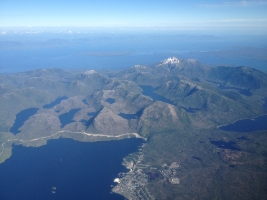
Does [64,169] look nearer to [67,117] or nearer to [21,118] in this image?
[67,117]

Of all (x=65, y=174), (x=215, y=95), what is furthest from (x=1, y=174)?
(x=215, y=95)

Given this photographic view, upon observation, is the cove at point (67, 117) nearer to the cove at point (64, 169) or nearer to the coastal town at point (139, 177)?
the cove at point (64, 169)

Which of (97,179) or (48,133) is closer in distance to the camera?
(97,179)

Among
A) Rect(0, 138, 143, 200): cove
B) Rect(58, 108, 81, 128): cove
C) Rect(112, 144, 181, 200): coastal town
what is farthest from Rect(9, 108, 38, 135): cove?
Rect(112, 144, 181, 200): coastal town

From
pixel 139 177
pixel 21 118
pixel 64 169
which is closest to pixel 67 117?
pixel 21 118

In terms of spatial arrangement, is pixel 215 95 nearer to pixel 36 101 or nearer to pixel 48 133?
pixel 48 133

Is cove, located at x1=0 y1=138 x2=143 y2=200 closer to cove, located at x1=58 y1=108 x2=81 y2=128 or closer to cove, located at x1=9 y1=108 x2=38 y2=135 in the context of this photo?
cove, located at x1=58 y1=108 x2=81 y2=128
